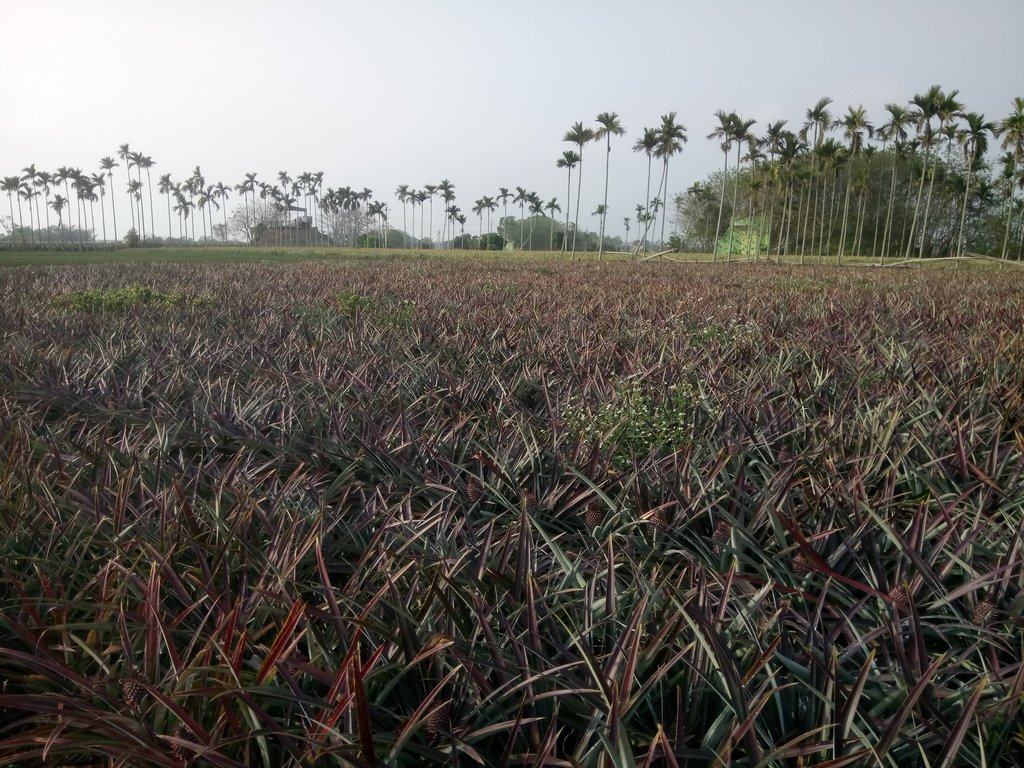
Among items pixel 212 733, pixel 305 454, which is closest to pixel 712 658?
pixel 212 733

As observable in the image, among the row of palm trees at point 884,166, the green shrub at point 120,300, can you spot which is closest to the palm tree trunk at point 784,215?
the row of palm trees at point 884,166

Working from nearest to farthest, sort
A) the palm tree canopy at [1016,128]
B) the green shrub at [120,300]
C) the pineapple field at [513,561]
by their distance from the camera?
1. the pineapple field at [513,561]
2. the green shrub at [120,300]
3. the palm tree canopy at [1016,128]

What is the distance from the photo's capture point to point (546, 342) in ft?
18.5

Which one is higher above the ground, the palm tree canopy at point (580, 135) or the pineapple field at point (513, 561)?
the palm tree canopy at point (580, 135)

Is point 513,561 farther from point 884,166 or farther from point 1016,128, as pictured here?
point 884,166

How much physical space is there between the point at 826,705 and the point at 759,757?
0.66 ft

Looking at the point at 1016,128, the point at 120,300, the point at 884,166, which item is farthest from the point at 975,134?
the point at 120,300

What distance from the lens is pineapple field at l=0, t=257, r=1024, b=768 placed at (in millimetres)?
1306

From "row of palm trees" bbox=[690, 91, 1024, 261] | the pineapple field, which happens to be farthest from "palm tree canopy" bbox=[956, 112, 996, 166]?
the pineapple field

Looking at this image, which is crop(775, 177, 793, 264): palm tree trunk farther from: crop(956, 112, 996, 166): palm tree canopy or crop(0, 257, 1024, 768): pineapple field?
crop(0, 257, 1024, 768): pineapple field

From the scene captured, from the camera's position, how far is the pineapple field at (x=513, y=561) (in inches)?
51.4

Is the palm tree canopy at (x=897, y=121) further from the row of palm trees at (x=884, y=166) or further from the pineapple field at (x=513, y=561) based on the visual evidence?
the pineapple field at (x=513, y=561)

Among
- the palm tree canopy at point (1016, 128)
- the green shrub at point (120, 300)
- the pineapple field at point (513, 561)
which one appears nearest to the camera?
the pineapple field at point (513, 561)

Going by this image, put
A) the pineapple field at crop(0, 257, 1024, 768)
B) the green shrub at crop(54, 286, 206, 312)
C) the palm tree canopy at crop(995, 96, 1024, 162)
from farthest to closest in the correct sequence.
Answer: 1. the palm tree canopy at crop(995, 96, 1024, 162)
2. the green shrub at crop(54, 286, 206, 312)
3. the pineapple field at crop(0, 257, 1024, 768)
